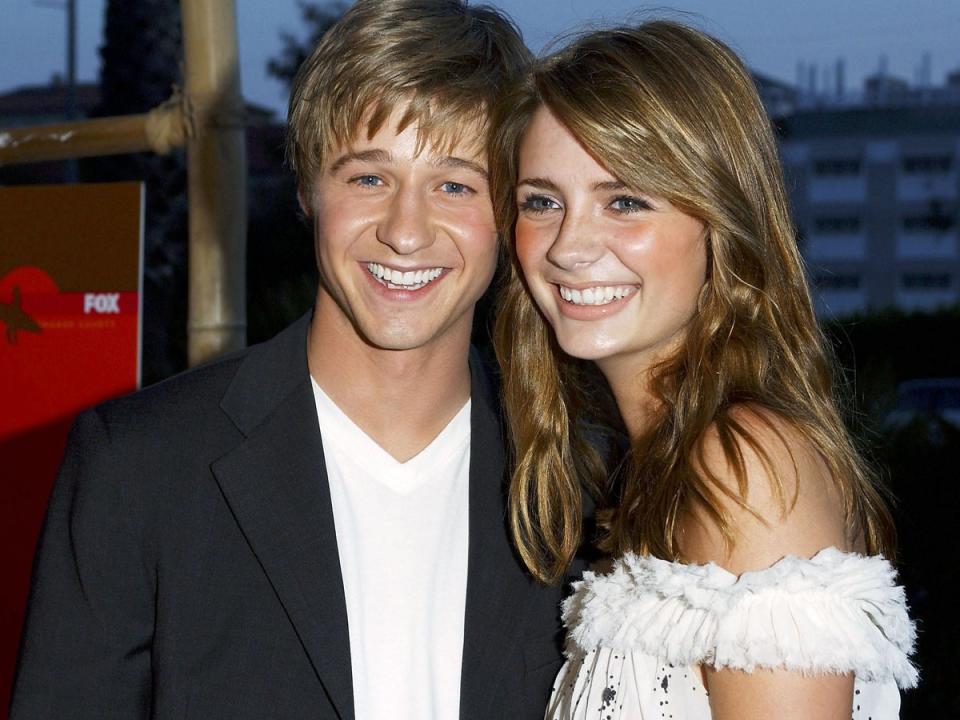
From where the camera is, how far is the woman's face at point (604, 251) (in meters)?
2.15

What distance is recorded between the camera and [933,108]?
5334 centimetres

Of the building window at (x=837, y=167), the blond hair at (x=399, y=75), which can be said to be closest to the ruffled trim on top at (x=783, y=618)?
the blond hair at (x=399, y=75)

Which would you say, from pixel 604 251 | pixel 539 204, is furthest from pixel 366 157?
pixel 604 251

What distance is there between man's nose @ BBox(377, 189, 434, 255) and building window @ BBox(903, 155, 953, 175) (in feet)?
174

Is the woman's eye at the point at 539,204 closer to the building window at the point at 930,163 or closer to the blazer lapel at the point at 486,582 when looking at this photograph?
the blazer lapel at the point at 486,582

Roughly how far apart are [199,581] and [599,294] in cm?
90

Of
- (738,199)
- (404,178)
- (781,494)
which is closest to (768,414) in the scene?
(781,494)

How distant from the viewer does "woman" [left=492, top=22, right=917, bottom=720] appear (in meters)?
1.85

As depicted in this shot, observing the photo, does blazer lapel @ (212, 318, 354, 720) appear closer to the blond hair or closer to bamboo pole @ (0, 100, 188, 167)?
the blond hair

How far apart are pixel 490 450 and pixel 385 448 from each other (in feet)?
0.80

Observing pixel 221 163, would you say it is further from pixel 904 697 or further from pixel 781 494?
pixel 904 697

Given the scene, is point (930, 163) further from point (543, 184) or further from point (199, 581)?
point (199, 581)

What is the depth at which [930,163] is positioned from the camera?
51.2 metres

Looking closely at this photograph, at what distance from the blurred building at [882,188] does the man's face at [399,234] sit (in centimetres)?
5117
